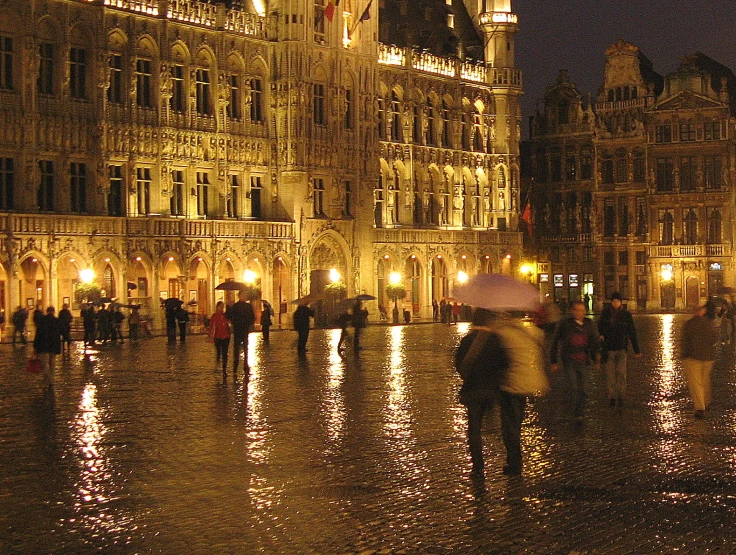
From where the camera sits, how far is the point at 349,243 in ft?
200

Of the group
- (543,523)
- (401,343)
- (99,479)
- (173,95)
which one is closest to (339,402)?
(99,479)

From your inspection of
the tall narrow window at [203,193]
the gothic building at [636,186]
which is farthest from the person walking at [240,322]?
the gothic building at [636,186]

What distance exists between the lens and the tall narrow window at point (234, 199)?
56.5 m

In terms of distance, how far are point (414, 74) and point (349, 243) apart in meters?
10.4

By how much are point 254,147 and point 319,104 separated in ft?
13.4

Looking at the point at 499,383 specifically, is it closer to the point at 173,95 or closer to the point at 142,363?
the point at 142,363

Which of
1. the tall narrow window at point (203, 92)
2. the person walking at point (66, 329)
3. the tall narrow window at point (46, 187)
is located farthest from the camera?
the tall narrow window at point (203, 92)

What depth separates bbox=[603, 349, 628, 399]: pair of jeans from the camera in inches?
738

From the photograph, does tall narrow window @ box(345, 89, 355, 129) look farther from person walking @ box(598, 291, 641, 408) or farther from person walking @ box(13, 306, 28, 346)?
person walking @ box(598, 291, 641, 408)

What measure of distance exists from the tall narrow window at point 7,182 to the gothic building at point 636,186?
126 feet

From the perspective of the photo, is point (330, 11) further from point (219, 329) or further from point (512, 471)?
point (512, 471)

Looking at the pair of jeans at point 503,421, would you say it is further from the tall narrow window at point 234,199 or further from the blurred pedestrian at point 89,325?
the tall narrow window at point 234,199

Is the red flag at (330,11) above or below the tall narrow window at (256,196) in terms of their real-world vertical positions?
above

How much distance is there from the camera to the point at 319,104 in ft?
195
